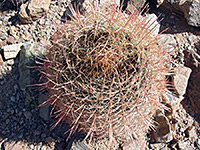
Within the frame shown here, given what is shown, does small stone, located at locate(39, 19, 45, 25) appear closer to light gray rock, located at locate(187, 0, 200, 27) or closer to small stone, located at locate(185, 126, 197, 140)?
light gray rock, located at locate(187, 0, 200, 27)

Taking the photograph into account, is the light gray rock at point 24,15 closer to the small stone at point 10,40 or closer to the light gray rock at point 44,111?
the small stone at point 10,40

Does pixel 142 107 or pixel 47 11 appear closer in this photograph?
pixel 142 107

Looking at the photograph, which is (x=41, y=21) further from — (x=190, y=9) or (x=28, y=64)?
(x=190, y=9)

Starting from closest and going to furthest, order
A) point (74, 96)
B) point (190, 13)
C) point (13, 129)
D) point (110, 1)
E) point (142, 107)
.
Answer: point (74, 96), point (142, 107), point (13, 129), point (110, 1), point (190, 13)

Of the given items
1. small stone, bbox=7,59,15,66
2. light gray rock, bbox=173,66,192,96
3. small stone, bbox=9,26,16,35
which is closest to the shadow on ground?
small stone, bbox=7,59,15,66

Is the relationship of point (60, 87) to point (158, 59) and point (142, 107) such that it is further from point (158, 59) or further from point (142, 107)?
point (158, 59)

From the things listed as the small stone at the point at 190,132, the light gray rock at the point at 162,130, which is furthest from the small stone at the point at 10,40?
the small stone at the point at 190,132

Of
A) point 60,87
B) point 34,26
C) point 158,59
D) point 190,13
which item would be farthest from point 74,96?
point 190,13

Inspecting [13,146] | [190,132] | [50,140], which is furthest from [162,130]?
[13,146]

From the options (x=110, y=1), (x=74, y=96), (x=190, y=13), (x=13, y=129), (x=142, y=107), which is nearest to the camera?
(x=74, y=96)
